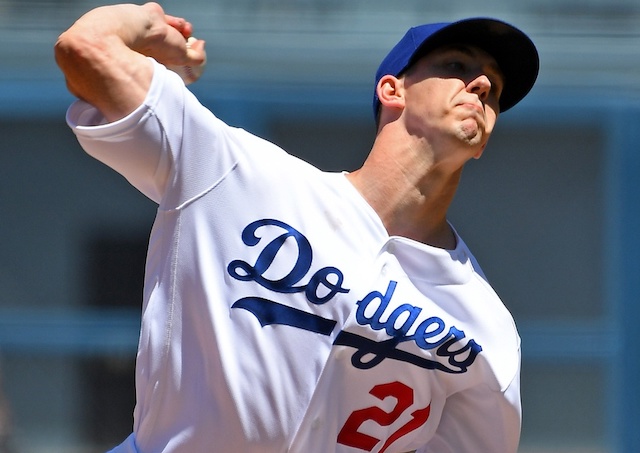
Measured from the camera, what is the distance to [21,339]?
21.4 ft

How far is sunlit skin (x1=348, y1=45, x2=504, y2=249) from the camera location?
272 cm

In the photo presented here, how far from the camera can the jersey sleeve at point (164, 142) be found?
236 cm

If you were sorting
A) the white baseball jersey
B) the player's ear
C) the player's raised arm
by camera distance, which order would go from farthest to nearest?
the player's ear < the white baseball jersey < the player's raised arm

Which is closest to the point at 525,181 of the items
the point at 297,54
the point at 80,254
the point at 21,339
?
the point at 297,54

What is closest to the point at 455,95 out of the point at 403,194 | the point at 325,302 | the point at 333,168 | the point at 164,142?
the point at 403,194

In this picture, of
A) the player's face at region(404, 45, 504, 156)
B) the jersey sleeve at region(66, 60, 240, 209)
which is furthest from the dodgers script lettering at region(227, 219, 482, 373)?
the player's face at region(404, 45, 504, 156)

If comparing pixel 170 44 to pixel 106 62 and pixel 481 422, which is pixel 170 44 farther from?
pixel 481 422

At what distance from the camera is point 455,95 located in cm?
273

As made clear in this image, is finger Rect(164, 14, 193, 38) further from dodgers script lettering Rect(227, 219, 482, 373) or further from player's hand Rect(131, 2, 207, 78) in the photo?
dodgers script lettering Rect(227, 219, 482, 373)

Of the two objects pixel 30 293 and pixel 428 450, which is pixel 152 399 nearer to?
pixel 428 450

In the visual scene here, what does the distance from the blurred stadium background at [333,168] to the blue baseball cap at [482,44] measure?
3520 millimetres

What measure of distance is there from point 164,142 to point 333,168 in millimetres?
4275

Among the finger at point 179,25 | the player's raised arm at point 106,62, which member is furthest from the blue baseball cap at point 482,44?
the player's raised arm at point 106,62

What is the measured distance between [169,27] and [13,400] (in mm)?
4390
